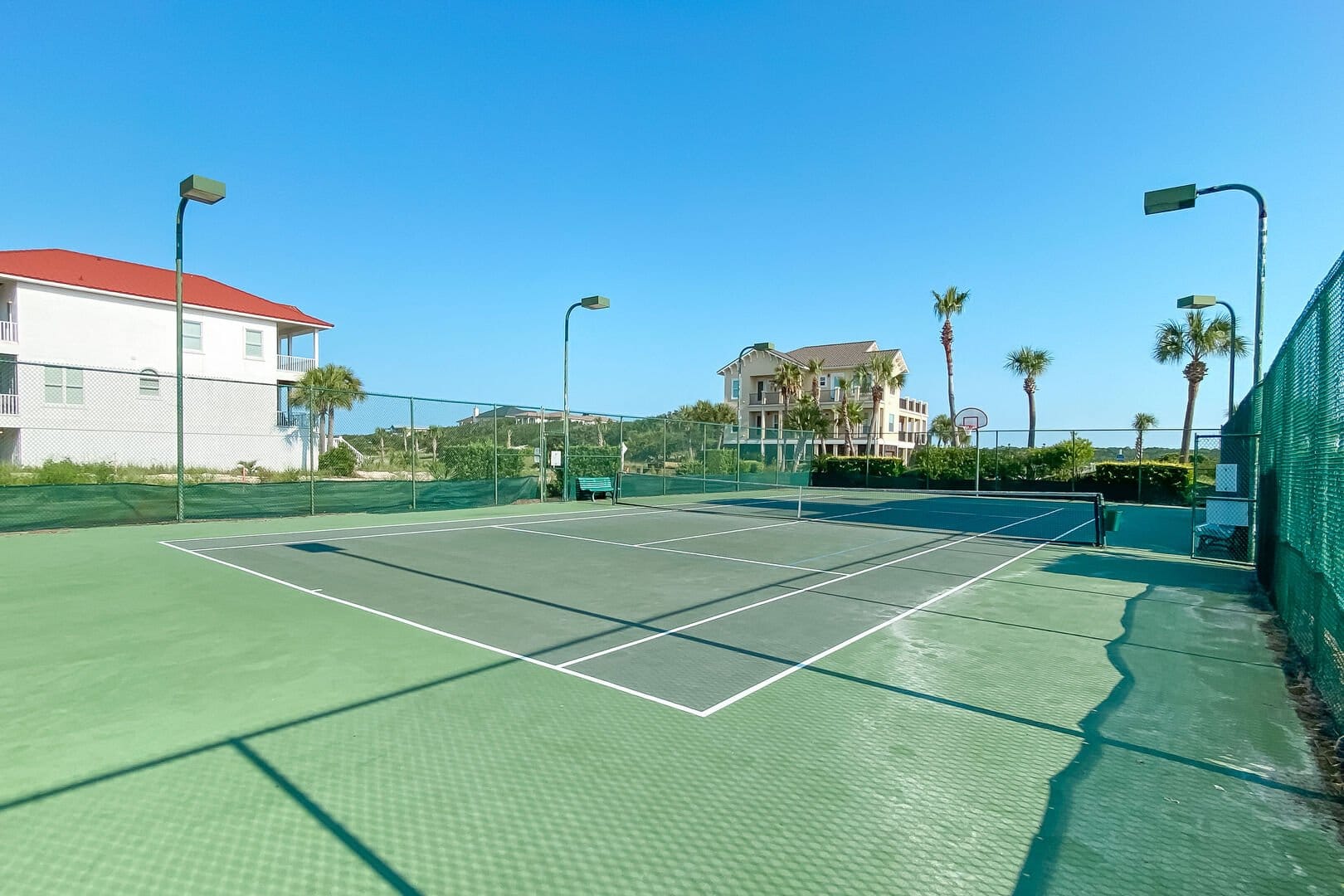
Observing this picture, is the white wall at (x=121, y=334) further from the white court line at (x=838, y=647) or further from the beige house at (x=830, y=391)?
the beige house at (x=830, y=391)

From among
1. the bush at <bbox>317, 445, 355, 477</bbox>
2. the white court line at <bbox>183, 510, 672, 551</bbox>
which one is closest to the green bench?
the white court line at <bbox>183, 510, 672, 551</bbox>

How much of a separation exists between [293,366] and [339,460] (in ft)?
63.7

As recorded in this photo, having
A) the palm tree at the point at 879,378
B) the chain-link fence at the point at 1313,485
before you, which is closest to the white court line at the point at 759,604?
the chain-link fence at the point at 1313,485

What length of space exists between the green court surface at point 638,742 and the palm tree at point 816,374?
41.3 meters

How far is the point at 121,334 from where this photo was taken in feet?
87.6

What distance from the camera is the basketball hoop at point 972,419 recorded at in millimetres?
21109

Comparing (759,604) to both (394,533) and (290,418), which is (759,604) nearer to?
(394,533)

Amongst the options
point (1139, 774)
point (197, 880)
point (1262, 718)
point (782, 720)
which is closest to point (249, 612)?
point (197, 880)

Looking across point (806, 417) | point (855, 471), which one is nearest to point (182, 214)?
point (855, 471)

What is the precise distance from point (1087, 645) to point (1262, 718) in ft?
5.23

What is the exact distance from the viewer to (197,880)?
8.09ft

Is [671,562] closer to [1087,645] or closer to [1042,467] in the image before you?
[1087,645]

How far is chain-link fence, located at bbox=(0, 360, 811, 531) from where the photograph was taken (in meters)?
12.7

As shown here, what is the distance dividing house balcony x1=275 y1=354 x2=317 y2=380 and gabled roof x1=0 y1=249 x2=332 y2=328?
1.82 metres
